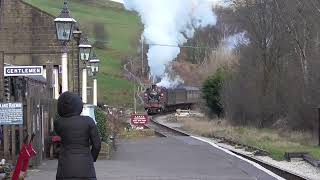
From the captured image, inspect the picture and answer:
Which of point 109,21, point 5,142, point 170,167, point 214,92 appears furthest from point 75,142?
point 214,92

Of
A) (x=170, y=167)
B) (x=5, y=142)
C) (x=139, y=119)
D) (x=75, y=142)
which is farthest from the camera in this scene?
(x=139, y=119)

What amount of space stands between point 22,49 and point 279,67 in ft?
58.3

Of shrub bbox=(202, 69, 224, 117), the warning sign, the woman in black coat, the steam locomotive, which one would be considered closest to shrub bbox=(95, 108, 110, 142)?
the woman in black coat

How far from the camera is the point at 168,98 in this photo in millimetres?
72375

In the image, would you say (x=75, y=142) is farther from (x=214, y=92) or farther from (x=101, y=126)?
(x=214, y=92)

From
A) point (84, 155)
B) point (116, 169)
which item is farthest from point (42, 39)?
point (84, 155)

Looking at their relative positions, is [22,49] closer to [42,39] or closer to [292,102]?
[42,39]

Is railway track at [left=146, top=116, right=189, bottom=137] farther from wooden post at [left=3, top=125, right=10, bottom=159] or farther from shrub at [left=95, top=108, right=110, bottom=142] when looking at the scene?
wooden post at [left=3, top=125, right=10, bottom=159]

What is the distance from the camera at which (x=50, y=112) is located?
2138cm

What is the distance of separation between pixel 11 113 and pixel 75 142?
8.06m

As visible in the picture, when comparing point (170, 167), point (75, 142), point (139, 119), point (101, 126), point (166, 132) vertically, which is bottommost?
point (166, 132)

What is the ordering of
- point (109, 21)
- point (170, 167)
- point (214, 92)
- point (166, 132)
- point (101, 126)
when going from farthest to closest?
point (214, 92)
point (109, 21)
point (166, 132)
point (101, 126)
point (170, 167)

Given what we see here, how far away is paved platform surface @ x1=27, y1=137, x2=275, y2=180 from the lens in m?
15.5

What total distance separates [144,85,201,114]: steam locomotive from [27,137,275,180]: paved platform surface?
44350 mm
